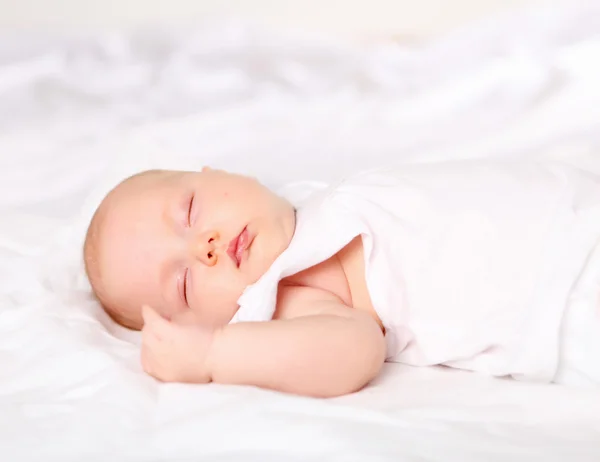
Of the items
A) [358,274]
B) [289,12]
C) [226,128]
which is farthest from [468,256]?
[289,12]

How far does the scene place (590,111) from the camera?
1.76 metres

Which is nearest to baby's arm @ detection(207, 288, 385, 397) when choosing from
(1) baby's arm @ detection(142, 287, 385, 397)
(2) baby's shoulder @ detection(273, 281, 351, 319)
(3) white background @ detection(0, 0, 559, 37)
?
(1) baby's arm @ detection(142, 287, 385, 397)

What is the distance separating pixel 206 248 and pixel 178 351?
0.65ft

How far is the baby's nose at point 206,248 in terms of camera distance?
1.27 meters

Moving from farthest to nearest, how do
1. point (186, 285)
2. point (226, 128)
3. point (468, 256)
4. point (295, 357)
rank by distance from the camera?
point (226, 128) → point (186, 285) → point (468, 256) → point (295, 357)

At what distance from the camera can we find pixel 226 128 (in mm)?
1846

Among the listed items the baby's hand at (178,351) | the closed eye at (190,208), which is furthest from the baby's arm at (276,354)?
the closed eye at (190,208)

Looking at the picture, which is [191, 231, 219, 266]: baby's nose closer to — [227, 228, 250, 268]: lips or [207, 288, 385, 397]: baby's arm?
[227, 228, 250, 268]: lips

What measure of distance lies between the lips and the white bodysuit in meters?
0.05

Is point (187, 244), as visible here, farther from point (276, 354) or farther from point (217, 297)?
point (276, 354)

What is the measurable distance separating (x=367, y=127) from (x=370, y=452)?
1.02 meters

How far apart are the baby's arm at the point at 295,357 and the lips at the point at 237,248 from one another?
172mm

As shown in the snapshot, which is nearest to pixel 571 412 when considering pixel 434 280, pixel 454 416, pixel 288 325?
pixel 454 416

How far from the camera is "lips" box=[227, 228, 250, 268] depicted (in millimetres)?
1282
